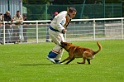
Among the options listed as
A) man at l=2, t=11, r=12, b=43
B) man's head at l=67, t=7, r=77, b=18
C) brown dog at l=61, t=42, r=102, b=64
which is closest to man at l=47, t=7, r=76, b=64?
man's head at l=67, t=7, r=77, b=18

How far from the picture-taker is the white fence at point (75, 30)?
87.7 feet

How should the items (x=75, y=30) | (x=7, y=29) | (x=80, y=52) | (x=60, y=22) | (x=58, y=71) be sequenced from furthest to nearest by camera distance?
(x=75, y=30)
(x=7, y=29)
(x=60, y=22)
(x=80, y=52)
(x=58, y=71)

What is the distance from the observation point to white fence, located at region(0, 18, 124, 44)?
1053 inches

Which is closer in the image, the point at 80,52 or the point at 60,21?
the point at 80,52

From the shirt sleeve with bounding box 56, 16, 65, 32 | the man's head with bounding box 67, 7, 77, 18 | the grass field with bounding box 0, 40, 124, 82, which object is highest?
the man's head with bounding box 67, 7, 77, 18

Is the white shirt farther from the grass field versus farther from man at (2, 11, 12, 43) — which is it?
man at (2, 11, 12, 43)

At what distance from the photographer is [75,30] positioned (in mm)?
29547

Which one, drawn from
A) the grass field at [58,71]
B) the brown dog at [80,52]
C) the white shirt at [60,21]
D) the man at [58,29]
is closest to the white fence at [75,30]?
the grass field at [58,71]

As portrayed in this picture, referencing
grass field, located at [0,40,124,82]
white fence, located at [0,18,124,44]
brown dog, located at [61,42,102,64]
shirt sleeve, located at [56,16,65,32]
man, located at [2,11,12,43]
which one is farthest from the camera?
white fence, located at [0,18,124,44]

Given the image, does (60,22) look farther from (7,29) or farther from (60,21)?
(7,29)

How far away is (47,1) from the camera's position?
41312 mm

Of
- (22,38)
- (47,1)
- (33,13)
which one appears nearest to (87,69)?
(22,38)

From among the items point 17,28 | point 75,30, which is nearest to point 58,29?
point 17,28

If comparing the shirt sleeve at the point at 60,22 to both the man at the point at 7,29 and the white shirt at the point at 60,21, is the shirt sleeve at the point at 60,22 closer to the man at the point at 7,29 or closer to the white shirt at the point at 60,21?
the white shirt at the point at 60,21
